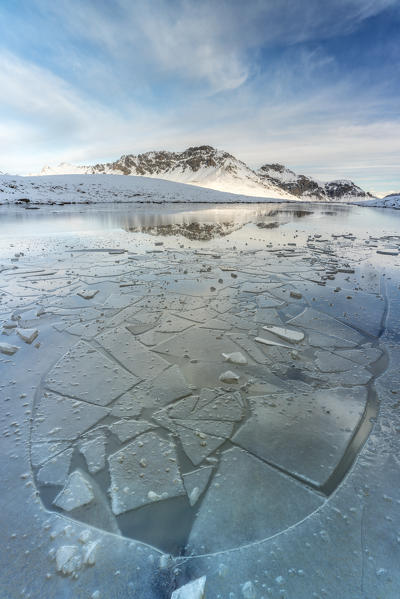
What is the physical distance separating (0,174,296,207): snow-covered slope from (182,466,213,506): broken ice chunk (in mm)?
35070

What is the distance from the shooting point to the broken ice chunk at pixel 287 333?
3.40m

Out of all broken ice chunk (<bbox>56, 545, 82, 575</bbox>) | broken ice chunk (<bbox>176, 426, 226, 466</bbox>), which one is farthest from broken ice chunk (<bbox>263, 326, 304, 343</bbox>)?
broken ice chunk (<bbox>56, 545, 82, 575</bbox>)

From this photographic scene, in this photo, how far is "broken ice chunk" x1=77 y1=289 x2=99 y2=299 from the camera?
15.6 feet

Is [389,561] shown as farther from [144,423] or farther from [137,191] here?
[137,191]

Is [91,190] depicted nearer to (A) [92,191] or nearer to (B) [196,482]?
(A) [92,191]

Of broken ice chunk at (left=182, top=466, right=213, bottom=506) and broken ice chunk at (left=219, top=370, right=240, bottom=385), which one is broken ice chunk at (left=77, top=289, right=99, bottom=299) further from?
broken ice chunk at (left=182, top=466, right=213, bottom=506)

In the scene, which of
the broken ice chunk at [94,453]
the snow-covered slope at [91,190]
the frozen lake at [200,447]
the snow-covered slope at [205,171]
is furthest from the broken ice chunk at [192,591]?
the snow-covered slope at [205,171]

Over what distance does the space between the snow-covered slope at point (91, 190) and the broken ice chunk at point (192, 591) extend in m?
35.6

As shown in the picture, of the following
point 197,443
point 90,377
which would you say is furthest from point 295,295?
point 90,377

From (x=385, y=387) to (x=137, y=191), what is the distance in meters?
48.7

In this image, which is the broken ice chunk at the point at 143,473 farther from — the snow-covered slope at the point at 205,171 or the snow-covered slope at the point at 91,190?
the snow-covered slope at the point at 205,171

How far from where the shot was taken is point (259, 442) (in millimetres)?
1989

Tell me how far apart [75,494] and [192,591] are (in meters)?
0.88

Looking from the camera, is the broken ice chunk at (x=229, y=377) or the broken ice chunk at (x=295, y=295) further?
the broken ice chunk at (x=295, y=295)
